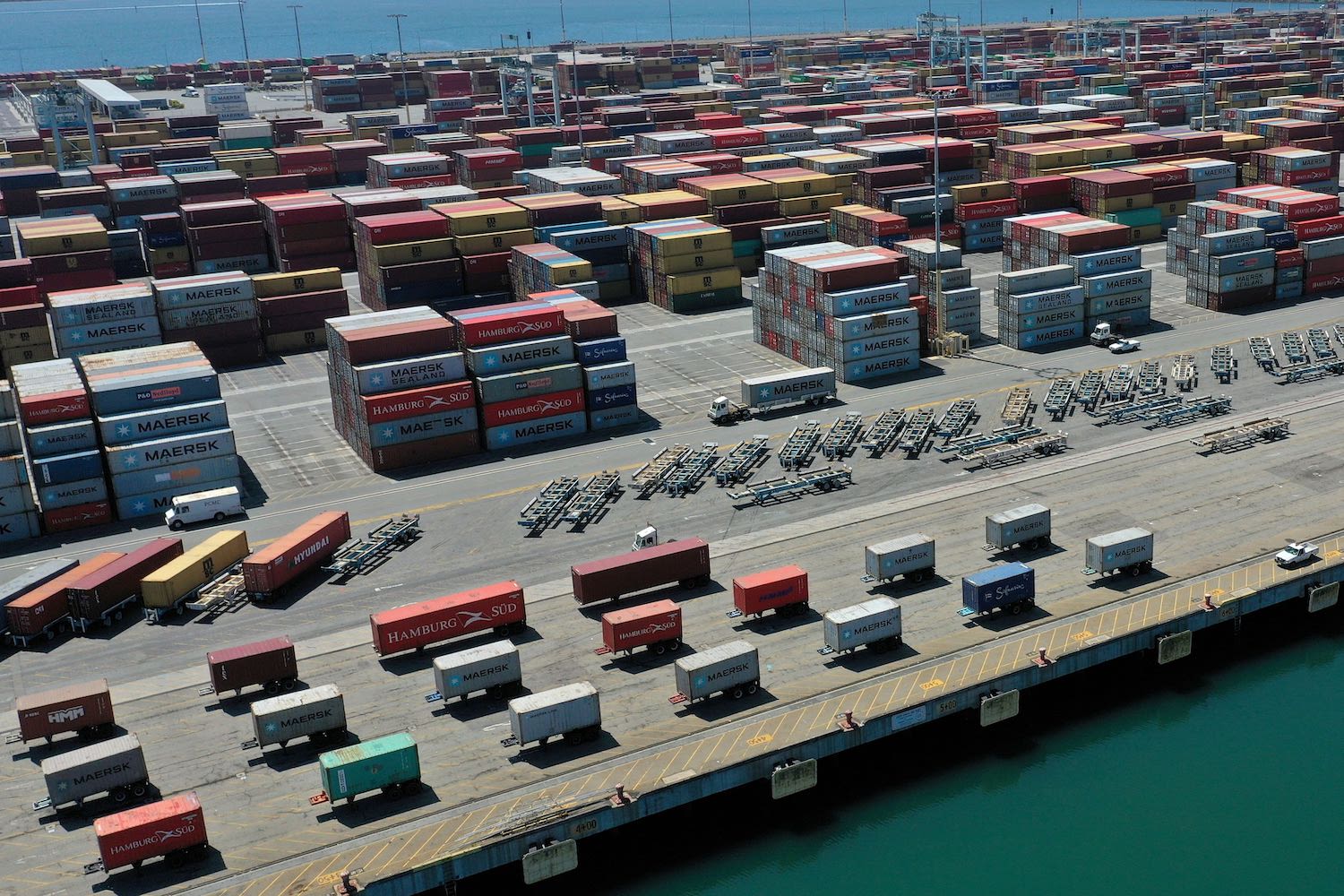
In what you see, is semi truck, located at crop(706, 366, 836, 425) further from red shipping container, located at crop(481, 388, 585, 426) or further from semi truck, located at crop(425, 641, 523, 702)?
semi truck, located at crop(425, 641, 523, 702)

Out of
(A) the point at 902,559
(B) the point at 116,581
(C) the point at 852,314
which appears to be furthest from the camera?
(C) the point at 852,314

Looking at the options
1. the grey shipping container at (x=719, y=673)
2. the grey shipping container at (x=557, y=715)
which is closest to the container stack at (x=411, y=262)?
the grey shipping container at (x=719, y=673)

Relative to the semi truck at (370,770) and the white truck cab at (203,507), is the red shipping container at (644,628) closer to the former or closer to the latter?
the semi truck at (370,770)

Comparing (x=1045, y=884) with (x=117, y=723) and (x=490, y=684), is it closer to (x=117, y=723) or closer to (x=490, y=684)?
(x=490, y=684)

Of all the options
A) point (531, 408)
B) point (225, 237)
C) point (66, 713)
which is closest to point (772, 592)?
point (66, 713)

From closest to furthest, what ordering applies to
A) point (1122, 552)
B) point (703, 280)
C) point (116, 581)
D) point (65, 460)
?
point (1122, 552), point (116, 581), point (65, 460), point (703, 280)

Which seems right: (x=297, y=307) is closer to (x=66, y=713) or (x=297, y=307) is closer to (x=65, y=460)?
(x=65, y=460)

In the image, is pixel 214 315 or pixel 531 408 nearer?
pixel 531 408

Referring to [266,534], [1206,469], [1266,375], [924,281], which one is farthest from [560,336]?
[1266,375]
